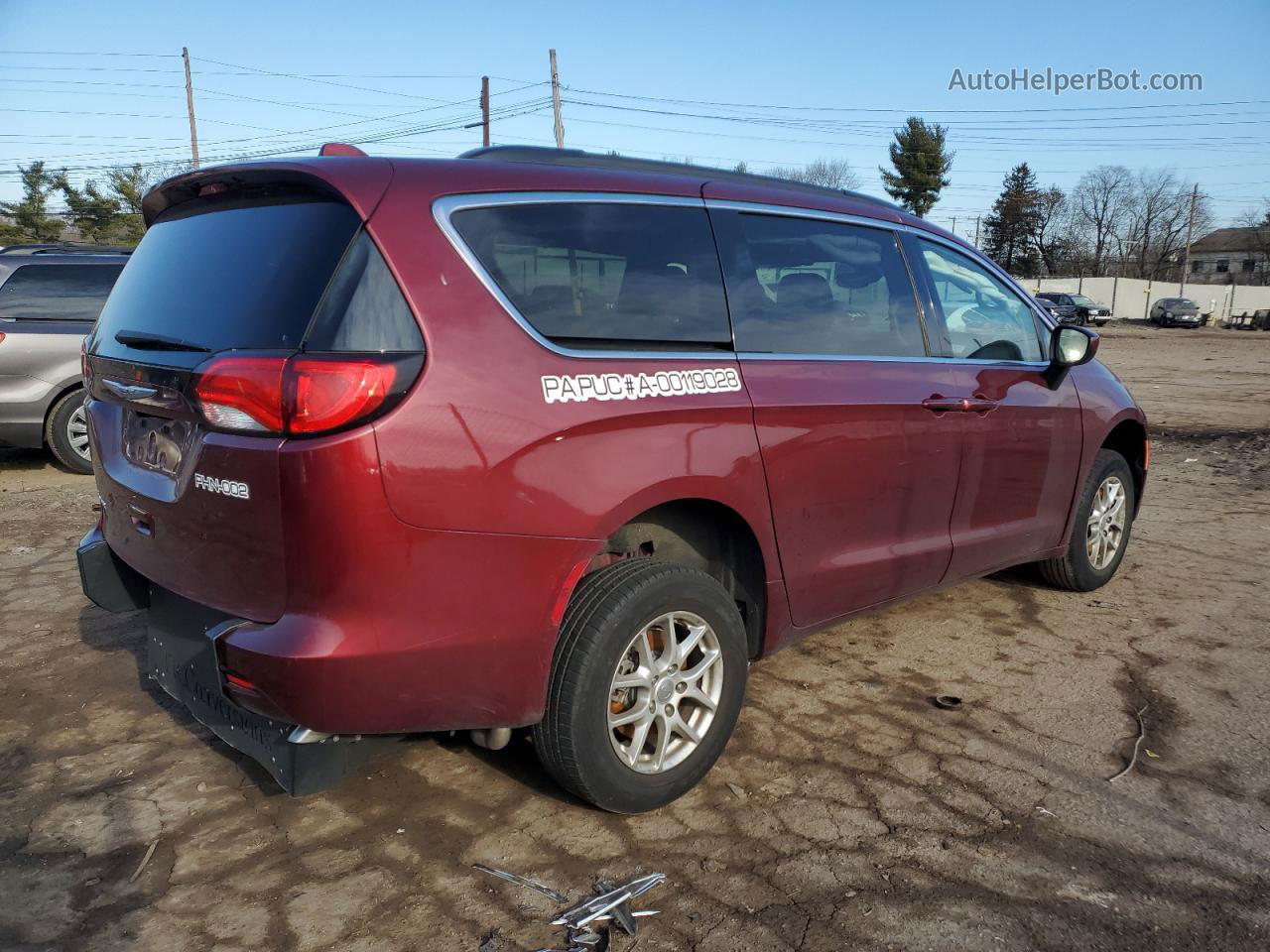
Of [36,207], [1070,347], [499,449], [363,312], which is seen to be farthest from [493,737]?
[36,207]

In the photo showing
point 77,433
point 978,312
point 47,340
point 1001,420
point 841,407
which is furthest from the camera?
point 77,433

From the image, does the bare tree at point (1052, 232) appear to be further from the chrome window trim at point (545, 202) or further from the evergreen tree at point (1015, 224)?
the chrome window trim at point (545, 202)

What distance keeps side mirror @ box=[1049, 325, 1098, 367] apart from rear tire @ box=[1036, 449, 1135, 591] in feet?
2.27

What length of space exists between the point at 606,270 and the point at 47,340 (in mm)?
7156

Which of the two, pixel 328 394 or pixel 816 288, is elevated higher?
pixel 816 288

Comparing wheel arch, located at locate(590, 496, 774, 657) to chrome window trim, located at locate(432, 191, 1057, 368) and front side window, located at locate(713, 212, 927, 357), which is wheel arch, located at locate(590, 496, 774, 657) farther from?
front side window, located at locate(713, 212, 927, 357)

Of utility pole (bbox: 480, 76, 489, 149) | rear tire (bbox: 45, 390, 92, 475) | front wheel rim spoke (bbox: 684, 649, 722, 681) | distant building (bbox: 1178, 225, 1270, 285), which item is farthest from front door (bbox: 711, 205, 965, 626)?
distant building (bbox: 1178, 225, 1270, 285)

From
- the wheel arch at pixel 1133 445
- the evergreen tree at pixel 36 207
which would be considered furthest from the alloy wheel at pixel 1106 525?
the evergreen tree at pixel 36 207

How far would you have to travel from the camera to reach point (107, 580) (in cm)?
324

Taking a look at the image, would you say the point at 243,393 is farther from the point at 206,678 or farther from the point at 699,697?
the point at 699,697

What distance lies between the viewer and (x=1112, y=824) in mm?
2891

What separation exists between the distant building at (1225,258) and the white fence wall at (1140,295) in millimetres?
27876

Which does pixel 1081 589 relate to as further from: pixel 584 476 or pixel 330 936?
pixel 330 936

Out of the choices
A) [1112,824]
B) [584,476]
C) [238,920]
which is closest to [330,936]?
[238,920]
